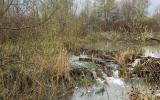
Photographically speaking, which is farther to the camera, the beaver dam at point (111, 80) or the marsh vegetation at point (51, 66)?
the beaver dam at point (111, 80)

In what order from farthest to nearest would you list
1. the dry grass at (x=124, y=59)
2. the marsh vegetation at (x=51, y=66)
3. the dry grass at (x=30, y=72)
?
the dry grass at (x=30, y=72)
the dry grass at (x=124, y=59)
the marsh vegetation at (x=51, y=66)

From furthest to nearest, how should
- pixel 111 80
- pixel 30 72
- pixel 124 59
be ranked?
pixel 111 80, pixel 124 59, pixel 30 72

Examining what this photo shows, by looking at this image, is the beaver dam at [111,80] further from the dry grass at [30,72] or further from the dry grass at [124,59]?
the dry grass at [30,72]

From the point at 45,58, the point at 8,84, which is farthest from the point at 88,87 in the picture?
the point at 8,84

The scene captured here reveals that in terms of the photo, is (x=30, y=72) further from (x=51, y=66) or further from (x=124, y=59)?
(x=124, y=59)

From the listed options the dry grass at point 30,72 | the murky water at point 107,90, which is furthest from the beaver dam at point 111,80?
the dry grass at point 30,72

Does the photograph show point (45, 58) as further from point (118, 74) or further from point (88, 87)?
point (118, 74)

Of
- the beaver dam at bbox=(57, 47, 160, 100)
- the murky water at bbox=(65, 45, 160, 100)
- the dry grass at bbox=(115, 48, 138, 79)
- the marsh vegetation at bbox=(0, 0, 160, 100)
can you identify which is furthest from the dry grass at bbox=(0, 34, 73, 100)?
the dry grass at bbox=(115, 48, 138, 79)

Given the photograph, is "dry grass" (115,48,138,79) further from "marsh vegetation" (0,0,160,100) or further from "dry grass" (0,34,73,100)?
"dry grass" (0,34,73,100)

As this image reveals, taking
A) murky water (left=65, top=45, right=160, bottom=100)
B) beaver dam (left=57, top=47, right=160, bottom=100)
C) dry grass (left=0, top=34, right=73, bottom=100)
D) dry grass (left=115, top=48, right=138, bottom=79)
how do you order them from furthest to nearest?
murky water (left=65, top=45, right=160, bottom=100) < beaver dam (left=57, top=47, right=160, bottom=100) < dry grass (left=0, top=34, right=73, bottom=100) < dry grass (left=115, top=48, right=138, bottom=79)

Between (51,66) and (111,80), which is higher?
(51,66)

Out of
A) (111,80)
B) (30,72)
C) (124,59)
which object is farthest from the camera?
(111,80)

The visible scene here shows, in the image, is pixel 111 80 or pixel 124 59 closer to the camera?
pixel 124 59

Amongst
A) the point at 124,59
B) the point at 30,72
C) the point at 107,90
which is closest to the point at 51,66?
the point at 30,72
